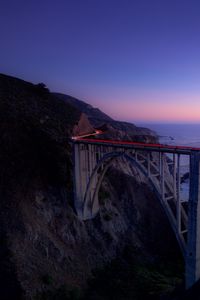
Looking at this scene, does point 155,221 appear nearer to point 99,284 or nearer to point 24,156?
point 99,284

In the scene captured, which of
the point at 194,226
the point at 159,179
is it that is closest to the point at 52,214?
the point at 159,179

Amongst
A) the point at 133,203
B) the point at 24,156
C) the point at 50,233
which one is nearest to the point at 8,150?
the point at 24,156

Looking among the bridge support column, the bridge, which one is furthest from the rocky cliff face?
the bridge support column

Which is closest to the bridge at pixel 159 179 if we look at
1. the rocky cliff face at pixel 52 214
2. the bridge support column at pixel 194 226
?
the bridge support column at pixel 194 226

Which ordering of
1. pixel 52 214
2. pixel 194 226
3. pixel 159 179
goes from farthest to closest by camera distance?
pixel 159 179 < pixel 52 214 < pixel 194 226

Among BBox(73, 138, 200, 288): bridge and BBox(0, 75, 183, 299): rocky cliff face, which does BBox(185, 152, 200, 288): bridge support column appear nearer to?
BBox(73, 138, 200, 288): bridge

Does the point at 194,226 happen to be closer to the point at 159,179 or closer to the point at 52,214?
the point at 159,179
